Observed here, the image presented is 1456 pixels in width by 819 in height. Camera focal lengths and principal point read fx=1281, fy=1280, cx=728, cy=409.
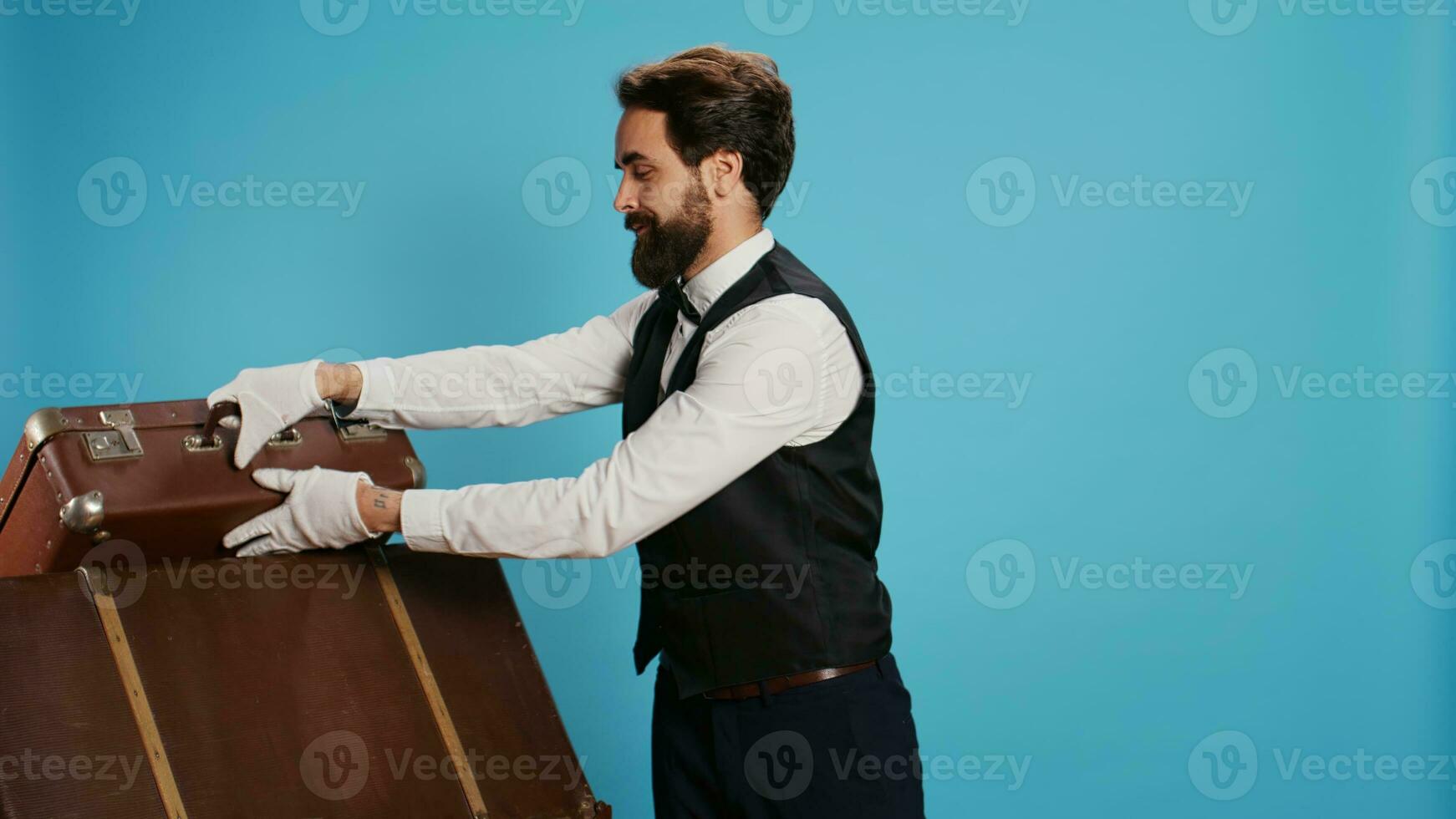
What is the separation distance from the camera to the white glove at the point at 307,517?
2.15 meters

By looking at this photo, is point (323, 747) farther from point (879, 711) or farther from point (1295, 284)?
point (1295, 284)

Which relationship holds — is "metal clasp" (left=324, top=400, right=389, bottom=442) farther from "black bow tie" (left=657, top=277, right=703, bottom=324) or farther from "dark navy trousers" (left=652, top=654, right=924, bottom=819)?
"dark navy trousers" (left=652, top=654, right=924, bottom=819)

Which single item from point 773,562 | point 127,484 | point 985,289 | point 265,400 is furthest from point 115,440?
point 985,289

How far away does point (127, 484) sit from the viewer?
2023mm

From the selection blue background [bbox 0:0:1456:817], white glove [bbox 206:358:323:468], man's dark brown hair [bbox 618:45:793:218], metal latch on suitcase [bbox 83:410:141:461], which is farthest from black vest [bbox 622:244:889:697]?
blue background [bbox 0:0:1456:817]

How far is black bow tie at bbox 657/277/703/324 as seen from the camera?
7.91 ft

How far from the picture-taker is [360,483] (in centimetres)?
217

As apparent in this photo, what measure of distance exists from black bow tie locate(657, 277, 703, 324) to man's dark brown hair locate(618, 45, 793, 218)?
0.22m

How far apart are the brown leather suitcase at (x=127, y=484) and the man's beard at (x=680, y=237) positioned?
733 millimetres

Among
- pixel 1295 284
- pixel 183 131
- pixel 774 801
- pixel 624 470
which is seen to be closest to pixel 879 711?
pixel 774 801

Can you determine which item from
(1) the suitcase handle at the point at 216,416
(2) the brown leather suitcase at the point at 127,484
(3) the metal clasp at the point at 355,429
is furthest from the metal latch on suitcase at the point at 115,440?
(3) the metal clasp at the point at 355,429

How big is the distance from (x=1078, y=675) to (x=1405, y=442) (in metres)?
1.26

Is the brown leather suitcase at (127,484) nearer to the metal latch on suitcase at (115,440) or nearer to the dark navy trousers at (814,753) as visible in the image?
the metal latch on suitcase at (115,440)

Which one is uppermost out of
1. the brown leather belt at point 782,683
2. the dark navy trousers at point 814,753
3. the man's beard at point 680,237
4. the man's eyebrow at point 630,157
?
the man's eyebrow at point 630,157
